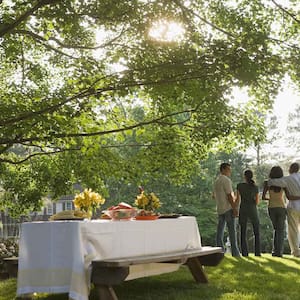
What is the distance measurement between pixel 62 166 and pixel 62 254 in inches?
340

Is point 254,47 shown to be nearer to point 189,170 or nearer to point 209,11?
point 209,11

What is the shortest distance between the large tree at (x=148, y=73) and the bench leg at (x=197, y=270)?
227cm

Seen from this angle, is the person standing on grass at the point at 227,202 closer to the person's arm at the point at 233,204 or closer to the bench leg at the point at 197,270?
the person's arm at the point at 233,204

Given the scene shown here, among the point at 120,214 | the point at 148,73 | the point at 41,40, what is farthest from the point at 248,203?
the point at 120,214

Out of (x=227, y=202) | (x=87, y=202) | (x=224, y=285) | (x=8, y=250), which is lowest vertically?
(x=224, y=285)

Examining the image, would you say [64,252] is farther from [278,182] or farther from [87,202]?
[278,182]

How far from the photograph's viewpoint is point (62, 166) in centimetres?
1517

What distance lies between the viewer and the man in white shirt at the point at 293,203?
12.5 metres

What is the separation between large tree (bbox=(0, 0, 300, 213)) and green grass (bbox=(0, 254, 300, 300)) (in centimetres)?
246

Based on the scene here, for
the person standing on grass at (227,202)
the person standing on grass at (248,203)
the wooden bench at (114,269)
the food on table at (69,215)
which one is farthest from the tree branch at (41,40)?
the wooden bench at (114,269)

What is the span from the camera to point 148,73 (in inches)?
361

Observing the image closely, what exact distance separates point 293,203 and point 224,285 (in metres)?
4.27

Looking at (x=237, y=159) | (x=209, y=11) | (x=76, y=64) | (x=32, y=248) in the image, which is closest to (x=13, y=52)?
(x=76, y=64)

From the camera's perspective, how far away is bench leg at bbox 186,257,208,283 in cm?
902
